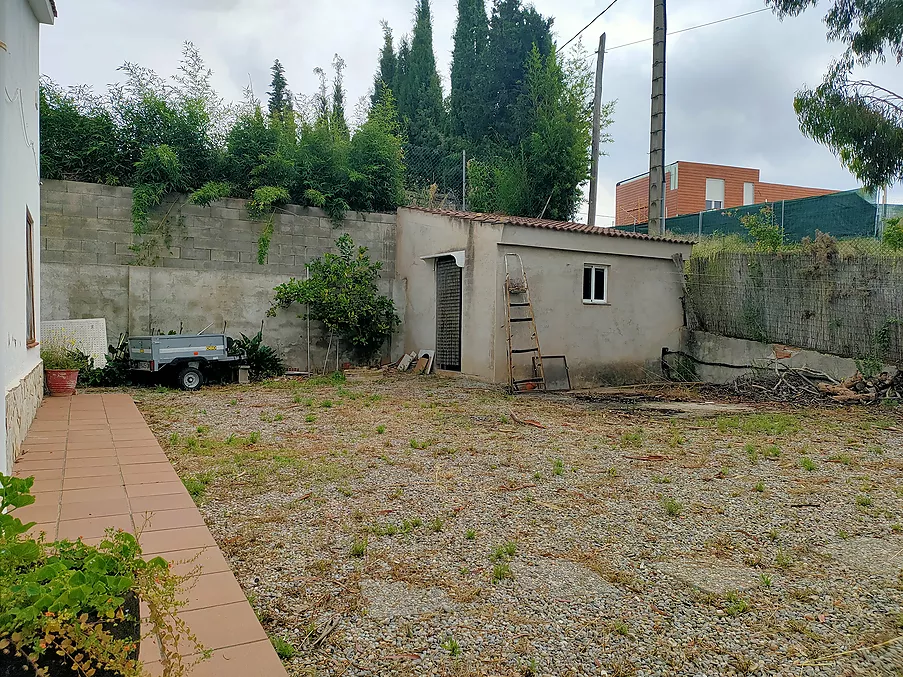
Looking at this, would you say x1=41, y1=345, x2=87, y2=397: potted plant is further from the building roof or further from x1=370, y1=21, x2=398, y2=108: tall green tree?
x1=370, y1=21, x2=398, y2=108: tall green tree

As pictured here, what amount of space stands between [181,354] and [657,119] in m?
10.3

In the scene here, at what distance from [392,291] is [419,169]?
984 cm

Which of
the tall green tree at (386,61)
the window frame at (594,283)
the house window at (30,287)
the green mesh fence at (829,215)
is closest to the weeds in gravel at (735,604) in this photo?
the house window at (30,287)

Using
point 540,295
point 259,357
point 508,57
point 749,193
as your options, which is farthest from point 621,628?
point 749,193

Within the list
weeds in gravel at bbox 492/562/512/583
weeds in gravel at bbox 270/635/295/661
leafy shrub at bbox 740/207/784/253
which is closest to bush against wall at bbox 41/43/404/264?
leafy shrub at bbox 740/207/784/253

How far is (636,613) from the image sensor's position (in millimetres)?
2701

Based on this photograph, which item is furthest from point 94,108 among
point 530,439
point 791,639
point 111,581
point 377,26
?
point 377,26

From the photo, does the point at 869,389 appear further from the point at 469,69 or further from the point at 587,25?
the point at 469,69

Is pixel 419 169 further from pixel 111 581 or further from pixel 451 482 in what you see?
pixel 111 581

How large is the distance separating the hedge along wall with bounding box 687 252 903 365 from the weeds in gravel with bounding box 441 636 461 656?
31.3 ft

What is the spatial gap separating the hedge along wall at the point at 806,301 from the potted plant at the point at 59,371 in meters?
11.2

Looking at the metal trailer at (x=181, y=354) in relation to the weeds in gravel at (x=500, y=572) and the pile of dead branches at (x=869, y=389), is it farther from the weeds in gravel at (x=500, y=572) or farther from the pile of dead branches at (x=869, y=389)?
the pile of dead branches at (x=869, y=389)

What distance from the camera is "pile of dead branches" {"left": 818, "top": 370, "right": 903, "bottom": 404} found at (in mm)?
8906

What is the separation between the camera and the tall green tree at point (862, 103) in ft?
32.6
